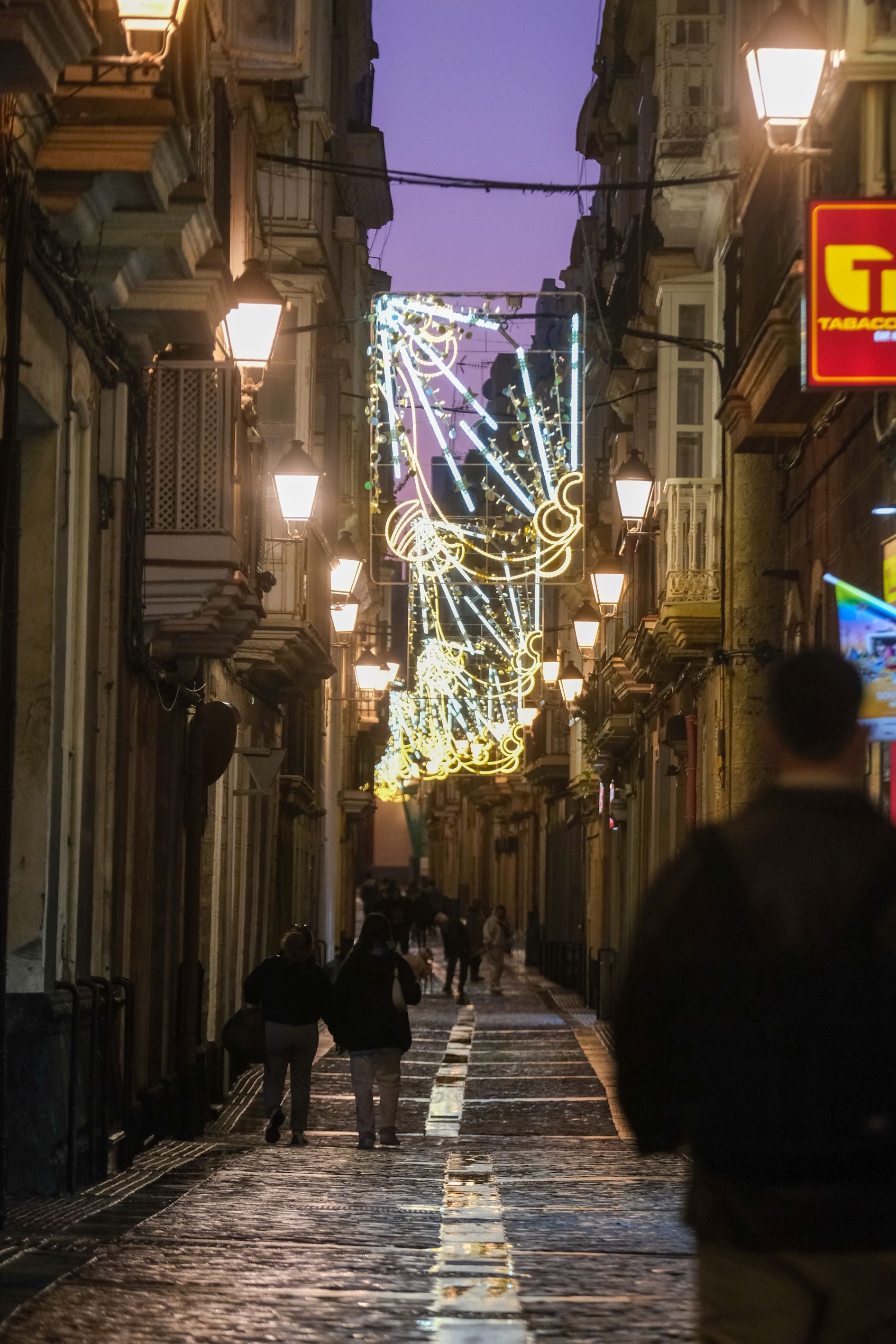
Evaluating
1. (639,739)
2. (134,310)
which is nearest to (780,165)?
(134,310)

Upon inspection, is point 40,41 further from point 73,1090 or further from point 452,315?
point 452,315

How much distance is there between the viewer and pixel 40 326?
11.0m

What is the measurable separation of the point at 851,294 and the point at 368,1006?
630 cm

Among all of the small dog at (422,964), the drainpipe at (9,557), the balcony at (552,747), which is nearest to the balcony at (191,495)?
the drainpipe at (9,557)

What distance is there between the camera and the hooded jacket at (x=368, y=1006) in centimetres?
1482

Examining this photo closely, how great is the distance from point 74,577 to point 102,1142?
10.3 ft

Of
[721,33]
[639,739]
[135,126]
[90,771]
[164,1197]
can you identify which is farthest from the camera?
[639,739]

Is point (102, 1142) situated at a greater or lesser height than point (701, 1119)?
lesser

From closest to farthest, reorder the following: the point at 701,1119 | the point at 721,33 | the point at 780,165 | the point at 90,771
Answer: the point at 701,1119 < the point at 90,771 < the point at 780,165 < the point at 721,33

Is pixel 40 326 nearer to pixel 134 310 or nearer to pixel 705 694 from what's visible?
pixel 134 310

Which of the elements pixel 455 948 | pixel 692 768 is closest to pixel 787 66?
pixel 692 768

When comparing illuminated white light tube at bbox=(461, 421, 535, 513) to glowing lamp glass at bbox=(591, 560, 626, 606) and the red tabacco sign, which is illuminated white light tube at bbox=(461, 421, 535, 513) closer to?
glowing lamp glass at bbox=(591, 560, 626, 606)

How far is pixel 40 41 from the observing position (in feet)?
26.6

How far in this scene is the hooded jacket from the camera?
14.8m
